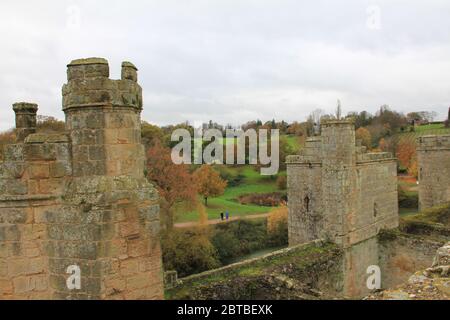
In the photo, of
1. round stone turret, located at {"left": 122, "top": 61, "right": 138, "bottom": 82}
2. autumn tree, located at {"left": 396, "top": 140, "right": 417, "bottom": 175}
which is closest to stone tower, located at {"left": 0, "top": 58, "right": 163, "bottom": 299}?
round stone turret, located at {"left": 122, "top": 61, "right": 138, "bottom": 82}

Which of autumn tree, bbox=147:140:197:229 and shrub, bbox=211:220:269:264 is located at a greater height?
autumn tree, bbox=147:140:197:229

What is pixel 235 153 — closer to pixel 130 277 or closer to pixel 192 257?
pixel 192 257

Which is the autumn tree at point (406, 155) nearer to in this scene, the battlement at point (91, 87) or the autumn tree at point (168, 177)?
the autumn tree at point (168, 177)

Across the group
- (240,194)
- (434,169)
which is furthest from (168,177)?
(240,194)

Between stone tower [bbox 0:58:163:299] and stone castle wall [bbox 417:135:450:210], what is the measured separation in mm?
19989

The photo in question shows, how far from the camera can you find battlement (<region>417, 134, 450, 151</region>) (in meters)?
20.3

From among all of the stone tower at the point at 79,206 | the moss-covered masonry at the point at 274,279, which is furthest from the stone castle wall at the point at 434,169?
the stone tower at the point at 79,206

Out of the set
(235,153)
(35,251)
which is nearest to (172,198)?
(35,251)

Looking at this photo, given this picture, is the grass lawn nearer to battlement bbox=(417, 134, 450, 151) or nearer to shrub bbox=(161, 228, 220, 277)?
shrub bbox=(161, 228, 220, 277)

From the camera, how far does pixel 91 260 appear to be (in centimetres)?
423

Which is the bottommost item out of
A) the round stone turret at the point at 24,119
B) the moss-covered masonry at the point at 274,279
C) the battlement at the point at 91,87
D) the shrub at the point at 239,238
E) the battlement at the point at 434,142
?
the shrub at the point at 239,238

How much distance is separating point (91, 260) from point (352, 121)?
10197mm

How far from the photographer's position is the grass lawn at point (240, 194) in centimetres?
3578

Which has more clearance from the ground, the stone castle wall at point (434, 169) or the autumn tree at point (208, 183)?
the stone castle wall at point (434, 169)
